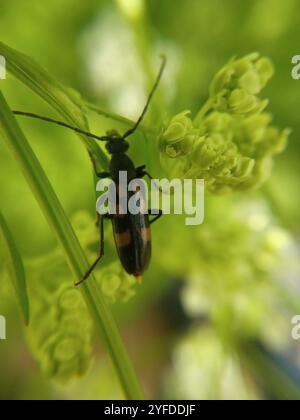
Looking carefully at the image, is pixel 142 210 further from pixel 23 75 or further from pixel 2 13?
pixel 2 13

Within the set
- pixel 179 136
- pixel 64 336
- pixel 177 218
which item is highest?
pixel 177 218

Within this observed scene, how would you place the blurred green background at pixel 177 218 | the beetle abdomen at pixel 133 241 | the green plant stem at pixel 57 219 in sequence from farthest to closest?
the blurred green background at pixel 177 218, the beetle abdomen at pixel 133 241, the green plant stem at pixel 57 219

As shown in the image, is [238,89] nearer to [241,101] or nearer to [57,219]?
[241,101]

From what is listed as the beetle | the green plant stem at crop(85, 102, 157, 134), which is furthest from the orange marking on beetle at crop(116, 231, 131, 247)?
the green plant stem at crop(85, 102, 157, 134)

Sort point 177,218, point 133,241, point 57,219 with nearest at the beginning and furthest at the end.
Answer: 1. point 57,219
2. point 133,241
3. point 177,218

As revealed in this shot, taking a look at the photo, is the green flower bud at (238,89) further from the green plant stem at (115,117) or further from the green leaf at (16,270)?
the green leaf at (16,270)

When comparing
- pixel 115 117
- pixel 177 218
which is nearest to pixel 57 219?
pixel 115 117

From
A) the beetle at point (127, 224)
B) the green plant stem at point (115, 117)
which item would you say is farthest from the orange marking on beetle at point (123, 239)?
the green plant stem at point (115, 117)
